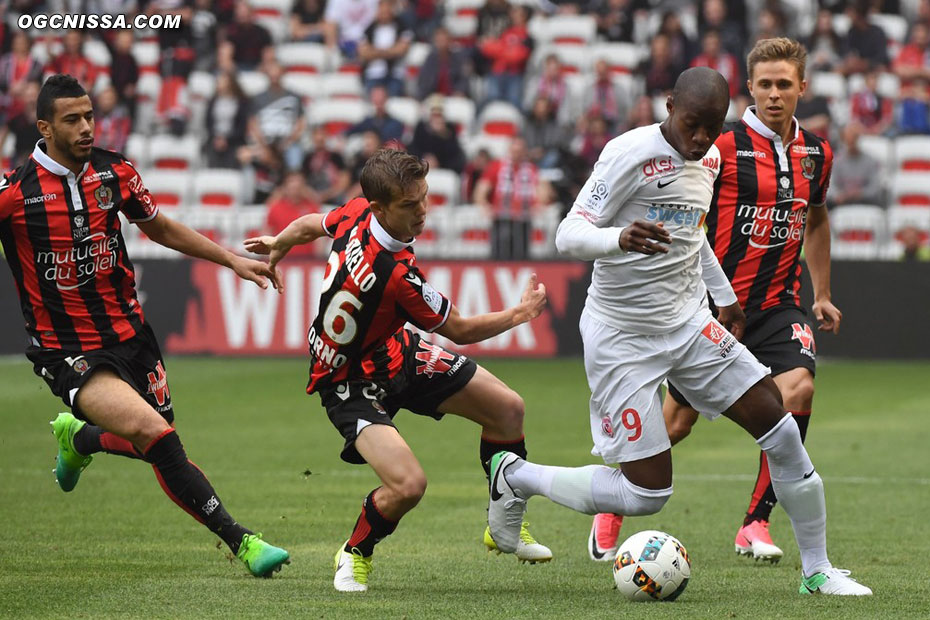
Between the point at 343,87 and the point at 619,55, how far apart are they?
4.24 meters

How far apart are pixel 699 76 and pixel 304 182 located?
13955mm

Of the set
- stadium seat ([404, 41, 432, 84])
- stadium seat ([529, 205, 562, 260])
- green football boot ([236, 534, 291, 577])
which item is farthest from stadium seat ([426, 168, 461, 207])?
green football boot ([236, 534, 291, 577])

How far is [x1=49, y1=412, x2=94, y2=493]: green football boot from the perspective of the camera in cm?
780

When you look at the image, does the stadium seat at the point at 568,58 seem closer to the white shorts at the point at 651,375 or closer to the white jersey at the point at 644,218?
the white jersey at the point at 644,218

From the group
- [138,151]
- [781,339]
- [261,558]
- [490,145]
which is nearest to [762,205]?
[781,339]

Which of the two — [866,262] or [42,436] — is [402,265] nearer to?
[42,436]

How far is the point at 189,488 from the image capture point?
6648mm

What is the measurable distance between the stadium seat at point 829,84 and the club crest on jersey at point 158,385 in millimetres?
15177

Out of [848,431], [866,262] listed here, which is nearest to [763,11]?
[866,262]

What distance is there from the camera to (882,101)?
2069cm

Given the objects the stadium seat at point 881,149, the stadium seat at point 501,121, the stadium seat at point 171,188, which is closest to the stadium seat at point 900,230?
the stadium seat at point 881,149

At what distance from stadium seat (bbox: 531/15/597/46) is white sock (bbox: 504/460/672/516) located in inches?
658

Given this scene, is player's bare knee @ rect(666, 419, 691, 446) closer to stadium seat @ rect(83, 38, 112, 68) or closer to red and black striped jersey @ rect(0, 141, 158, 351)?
red and black striped jersey @ rect(0, 141, 158, 351)

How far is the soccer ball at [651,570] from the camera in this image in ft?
19.6
